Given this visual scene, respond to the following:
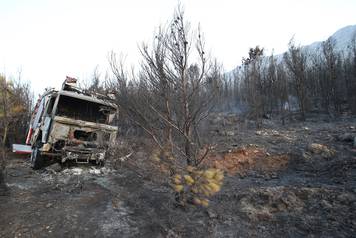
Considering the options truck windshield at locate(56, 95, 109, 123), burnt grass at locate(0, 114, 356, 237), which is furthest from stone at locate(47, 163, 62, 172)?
truck windshield at locate(56, 95, 109, 123)

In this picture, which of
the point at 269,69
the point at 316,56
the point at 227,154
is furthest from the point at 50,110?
the point at 316,56

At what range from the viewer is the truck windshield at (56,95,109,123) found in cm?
692

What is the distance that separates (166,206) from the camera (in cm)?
457

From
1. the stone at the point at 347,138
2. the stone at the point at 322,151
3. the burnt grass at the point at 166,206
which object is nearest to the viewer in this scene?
the burnt grass at the point at 166,206

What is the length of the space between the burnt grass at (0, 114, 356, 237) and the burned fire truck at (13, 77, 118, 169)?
2.37 feet

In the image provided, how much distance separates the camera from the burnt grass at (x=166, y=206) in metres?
3.51

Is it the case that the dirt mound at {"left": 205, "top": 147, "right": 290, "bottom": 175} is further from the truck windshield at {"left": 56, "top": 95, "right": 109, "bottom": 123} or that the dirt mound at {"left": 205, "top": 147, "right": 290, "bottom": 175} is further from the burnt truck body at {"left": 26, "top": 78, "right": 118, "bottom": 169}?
the truck windshield at {"left": 56, "top": 95, "right": 109, "bottom": 123}

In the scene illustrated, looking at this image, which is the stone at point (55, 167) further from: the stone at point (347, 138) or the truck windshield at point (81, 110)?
the stone at point (347, 138)

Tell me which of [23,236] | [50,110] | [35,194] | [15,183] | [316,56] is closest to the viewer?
[23,236]

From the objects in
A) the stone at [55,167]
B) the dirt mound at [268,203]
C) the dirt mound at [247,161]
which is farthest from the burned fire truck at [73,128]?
the dirt mound at [268,203]

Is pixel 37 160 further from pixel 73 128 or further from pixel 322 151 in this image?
pixel 322 151

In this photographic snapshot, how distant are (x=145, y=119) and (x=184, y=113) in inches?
33.2

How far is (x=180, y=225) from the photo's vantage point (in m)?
3.74

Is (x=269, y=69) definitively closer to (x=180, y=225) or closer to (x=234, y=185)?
(x=234, y=185)
